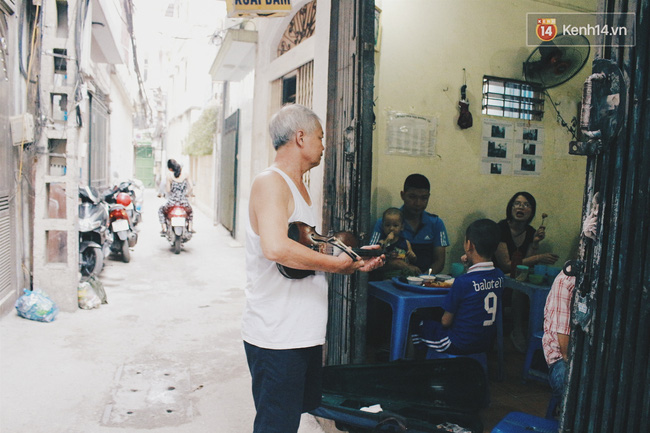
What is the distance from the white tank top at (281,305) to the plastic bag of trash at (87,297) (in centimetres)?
434

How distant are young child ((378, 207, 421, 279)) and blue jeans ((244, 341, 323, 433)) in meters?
2.36

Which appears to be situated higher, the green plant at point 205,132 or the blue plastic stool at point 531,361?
the green plant at point 205,132

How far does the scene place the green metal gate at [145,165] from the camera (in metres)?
40.4

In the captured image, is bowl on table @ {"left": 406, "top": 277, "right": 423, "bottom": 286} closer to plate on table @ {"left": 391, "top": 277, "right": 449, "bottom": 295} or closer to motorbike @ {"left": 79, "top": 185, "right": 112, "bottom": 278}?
plate on table @ {"left": 391, "top": 277, "right": 449, "bottom": 295}

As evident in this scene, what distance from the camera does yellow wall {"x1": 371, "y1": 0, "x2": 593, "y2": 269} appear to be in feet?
17.9

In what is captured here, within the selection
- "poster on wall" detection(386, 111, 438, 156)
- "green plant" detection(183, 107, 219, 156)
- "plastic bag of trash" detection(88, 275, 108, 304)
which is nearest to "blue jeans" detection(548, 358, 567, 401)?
"poster on wall" detection(386, 111, 438, 156)

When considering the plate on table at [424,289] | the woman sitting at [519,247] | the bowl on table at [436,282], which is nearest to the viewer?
the plate on table at [424,289]

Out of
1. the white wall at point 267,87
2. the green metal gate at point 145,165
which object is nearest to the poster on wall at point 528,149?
the white wall at point 267,87

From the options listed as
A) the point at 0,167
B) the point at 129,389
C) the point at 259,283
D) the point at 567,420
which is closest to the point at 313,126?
the point at 259,283

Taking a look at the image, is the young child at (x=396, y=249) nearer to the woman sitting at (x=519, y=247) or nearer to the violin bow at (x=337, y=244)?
the woman sitting at (x=519, y=247)

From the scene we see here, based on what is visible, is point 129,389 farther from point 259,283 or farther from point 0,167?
point 0,167

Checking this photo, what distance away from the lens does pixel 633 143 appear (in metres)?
1.54

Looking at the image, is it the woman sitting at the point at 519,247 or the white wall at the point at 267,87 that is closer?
the white wall at the point at 267,87

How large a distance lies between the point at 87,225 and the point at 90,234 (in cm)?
47
